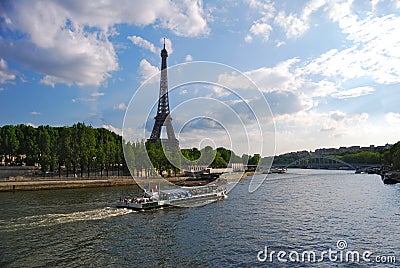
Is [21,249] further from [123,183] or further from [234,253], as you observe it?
[123,183]

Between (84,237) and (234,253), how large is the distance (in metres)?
8.42

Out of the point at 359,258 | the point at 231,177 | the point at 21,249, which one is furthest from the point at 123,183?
the point at 359,258

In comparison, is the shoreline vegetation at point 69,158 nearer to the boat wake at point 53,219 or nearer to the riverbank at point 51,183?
the riverbank at point 51,183

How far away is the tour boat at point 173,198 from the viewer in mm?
31594

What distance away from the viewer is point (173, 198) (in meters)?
35.4

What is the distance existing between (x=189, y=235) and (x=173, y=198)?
13.5 metres

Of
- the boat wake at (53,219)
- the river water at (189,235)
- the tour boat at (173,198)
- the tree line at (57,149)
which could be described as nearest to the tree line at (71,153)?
the tree line at (57,149)

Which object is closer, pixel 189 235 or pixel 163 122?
pixel 189 235

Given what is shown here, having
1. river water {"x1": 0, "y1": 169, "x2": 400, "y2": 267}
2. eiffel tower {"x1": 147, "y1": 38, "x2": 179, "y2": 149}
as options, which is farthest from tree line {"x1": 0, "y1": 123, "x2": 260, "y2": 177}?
river water {"x1": 0, "y1": 169, "x2": 400, "y2": 267}

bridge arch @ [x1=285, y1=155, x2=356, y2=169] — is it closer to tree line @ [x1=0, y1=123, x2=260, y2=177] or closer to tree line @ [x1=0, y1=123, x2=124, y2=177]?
tree line @ [x1=0, y1=123, x2=260, y2=177]

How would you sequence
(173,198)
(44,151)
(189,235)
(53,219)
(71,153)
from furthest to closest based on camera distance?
(71,153)
(44,151)
(173,198)
(53,219)
(189,235)

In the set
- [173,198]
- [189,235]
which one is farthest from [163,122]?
[189,235]

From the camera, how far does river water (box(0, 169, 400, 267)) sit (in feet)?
55.5

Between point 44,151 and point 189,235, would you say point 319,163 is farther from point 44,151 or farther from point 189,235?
point 189,235
